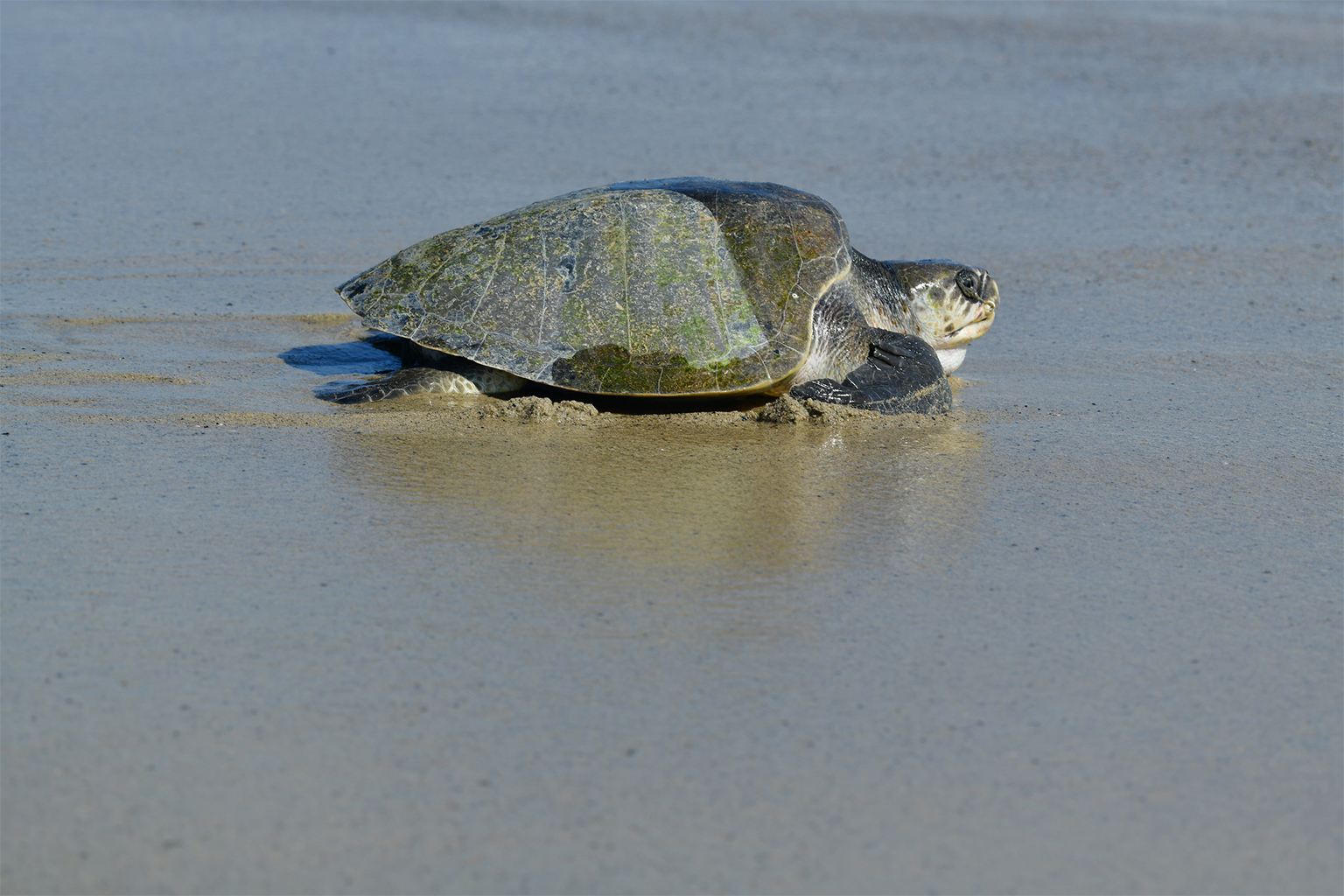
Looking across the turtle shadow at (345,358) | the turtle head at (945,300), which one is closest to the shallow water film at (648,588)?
the turtle shadow at (345,358)

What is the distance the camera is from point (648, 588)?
326cm

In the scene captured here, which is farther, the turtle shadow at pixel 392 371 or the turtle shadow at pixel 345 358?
the turtle shadow at pixel 345 358

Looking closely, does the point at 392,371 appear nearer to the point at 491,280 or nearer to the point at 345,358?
the point at 345,358

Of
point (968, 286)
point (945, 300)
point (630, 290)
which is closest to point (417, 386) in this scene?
point (630, 290)

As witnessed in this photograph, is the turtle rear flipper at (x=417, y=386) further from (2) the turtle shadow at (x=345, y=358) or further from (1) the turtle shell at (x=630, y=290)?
(2) the turtle shadow at (x=345, y=358)

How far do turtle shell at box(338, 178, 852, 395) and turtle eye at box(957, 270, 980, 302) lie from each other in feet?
2.74

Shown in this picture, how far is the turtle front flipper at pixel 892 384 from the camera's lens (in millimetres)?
5031

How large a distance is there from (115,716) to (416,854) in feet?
2.71

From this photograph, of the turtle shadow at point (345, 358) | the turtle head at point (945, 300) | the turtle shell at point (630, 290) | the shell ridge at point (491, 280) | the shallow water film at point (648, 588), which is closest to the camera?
the shallow water film at point (648, 588)

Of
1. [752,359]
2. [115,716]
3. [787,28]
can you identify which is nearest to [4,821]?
[115,716]

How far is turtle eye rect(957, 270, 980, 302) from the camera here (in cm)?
581

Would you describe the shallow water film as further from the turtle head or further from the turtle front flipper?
the turtle head

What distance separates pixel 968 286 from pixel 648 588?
3.20 metres

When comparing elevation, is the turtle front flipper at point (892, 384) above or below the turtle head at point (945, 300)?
→ below
